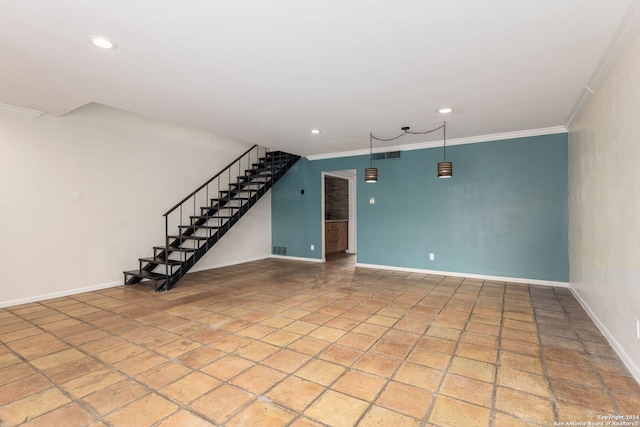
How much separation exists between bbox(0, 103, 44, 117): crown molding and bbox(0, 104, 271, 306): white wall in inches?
2.7

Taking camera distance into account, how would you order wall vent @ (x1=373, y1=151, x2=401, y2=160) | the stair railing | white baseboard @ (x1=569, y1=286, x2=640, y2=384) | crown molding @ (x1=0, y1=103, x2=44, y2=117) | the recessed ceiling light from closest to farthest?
white baseboard @ (x1=569, y1=286, x2=640, y2=384), the recessed ceiling light, crown molding @ (x1=0, y1=103, x2=44, y2=117), the stair railing, wall vent @ (x1=373, y1=151, x2=401, y2=160)

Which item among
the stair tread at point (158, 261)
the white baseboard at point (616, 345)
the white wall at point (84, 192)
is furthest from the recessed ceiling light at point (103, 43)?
the white baseboard at point (616, 345)

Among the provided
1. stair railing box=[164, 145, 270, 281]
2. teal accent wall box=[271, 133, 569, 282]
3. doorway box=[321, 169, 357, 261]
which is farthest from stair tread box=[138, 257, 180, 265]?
doorway box=[321, 169, 357, 261]

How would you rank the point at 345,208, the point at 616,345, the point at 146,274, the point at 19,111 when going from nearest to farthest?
the point at 616,345 < the point at 19,111 < the point at 146,274 < the point at 345,208

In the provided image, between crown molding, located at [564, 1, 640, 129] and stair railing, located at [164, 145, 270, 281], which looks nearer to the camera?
crown molding, located at [564, 1, 640, 129]

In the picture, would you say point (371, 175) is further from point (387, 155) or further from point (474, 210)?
point (474, 210)

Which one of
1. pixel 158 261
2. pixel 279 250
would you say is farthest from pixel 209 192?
pixel 279 250

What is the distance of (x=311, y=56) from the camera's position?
262 centimetres

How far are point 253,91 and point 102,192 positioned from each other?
3156 millimetres

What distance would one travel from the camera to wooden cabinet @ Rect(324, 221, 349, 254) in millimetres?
8273

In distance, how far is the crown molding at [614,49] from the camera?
2.03 m

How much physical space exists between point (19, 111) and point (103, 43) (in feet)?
8.66

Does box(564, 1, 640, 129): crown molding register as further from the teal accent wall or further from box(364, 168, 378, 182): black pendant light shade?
box(364, 168, 378, 182): black pendant light shade

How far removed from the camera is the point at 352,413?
1.84 metres
